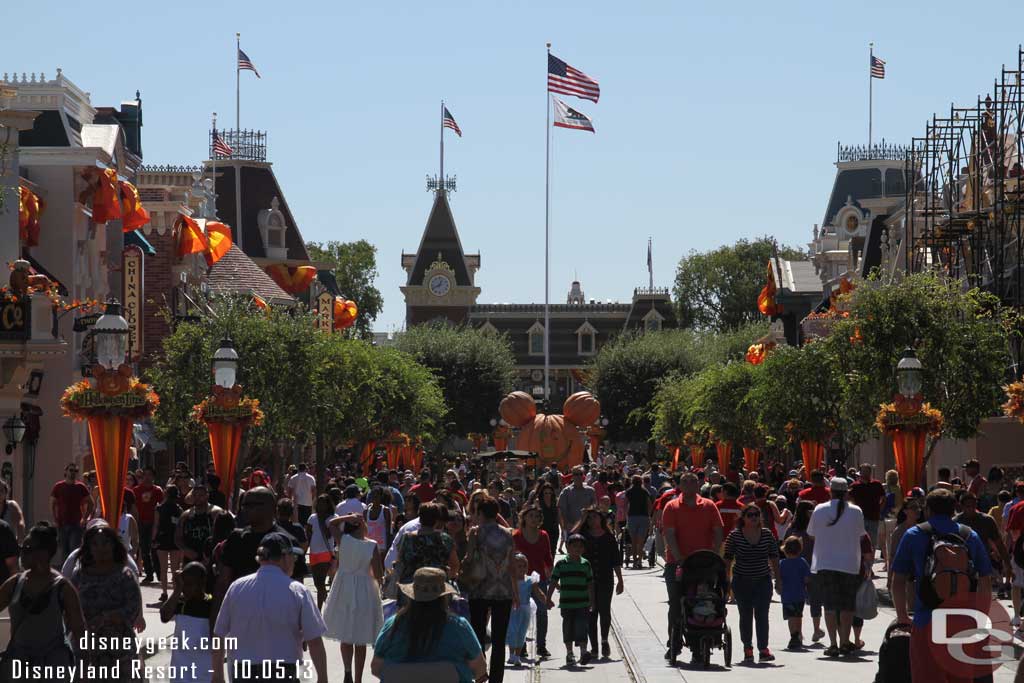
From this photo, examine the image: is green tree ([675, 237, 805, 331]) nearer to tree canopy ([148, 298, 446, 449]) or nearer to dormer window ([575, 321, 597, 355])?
dormer window ([575, 321, 597, 355])

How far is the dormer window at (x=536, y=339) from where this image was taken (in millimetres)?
118400

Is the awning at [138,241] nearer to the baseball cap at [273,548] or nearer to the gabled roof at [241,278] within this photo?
the gabled roof at [241,278]

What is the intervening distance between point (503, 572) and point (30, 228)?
23590mm

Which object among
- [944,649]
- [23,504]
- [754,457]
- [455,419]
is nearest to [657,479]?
[23,504]

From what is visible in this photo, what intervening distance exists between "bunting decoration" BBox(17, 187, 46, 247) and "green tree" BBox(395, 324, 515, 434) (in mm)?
56907

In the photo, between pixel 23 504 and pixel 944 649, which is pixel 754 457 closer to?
pixel 23 504

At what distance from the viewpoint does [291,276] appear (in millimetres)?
Result: 73625

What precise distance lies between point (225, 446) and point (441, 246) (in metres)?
90.0

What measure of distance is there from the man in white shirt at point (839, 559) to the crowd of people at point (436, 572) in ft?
0.06

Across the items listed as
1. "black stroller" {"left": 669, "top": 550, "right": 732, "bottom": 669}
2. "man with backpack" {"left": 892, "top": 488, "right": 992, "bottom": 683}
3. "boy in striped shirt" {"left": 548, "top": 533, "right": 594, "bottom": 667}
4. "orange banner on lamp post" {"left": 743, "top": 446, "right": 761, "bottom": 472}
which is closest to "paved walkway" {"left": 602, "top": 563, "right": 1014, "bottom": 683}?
"black stroller" {"left": 669, "top": 550, "right": 732, "bottom": 669}

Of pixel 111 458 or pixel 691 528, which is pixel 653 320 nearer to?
pixel 111 458

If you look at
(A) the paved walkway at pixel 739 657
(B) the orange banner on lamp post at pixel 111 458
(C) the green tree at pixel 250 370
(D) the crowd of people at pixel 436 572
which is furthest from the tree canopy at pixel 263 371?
(A) the paved walkway at pixel 739 657

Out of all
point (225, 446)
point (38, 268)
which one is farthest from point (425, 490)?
point (38, 268)

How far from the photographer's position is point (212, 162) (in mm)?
76062
